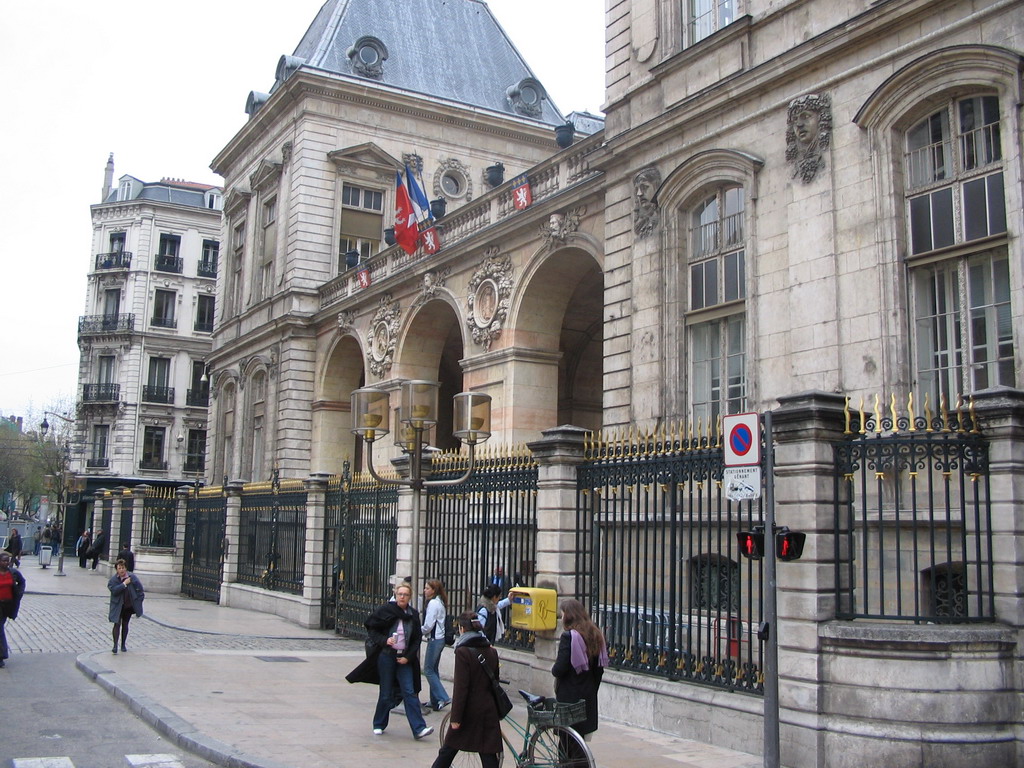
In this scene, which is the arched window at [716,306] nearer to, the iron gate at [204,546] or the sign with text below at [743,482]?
the sign with text below at [743,482]

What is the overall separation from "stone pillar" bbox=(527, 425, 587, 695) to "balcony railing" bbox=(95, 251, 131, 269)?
5068 cm

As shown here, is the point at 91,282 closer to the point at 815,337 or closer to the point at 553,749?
the point at 815,337

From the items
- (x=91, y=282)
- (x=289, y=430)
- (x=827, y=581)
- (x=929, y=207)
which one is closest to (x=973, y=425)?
(x=827, y=581)

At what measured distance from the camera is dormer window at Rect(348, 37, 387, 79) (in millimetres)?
36750

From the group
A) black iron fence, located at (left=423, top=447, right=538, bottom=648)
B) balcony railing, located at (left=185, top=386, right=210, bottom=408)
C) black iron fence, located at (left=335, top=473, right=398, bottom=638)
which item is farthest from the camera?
balcony railing, located at (left=185, top=386, right=210, bottom=408)

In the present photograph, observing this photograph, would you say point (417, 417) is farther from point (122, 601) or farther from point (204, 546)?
point (204, 546)

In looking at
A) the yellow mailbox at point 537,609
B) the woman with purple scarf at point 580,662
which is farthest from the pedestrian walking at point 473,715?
the yellow mailbox at point 537,609

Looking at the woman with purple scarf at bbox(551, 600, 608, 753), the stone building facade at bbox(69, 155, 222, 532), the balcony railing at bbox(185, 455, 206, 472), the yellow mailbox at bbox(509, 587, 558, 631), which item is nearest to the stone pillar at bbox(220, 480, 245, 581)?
the yellow mailbox at bbox(509, 587, 558, 631)

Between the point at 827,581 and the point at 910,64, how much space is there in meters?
7.70

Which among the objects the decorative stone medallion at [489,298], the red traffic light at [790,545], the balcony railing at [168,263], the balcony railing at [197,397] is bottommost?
the red traffic light at [790,545]

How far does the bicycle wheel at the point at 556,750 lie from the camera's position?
7820 millimetres

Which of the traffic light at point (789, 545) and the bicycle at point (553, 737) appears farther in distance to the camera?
the traffic light at point (789, 545)

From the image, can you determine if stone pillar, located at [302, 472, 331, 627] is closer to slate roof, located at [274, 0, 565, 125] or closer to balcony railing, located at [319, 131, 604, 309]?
balcony railing, located at [319, 131, 604, 309]

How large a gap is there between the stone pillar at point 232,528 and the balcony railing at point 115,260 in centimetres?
3623
